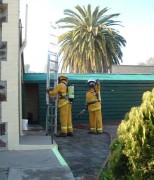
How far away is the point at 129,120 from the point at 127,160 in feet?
1.37

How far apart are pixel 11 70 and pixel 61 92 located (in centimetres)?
309

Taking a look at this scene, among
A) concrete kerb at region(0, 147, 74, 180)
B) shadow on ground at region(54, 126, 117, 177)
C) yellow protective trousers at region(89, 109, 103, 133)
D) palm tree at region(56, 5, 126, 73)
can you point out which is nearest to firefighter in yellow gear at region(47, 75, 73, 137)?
shadow on ground at region(54, 126, 117, 177)

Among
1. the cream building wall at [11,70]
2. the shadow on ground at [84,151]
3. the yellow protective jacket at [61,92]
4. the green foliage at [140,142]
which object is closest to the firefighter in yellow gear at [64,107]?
the yellow protective jacket at [61,92]

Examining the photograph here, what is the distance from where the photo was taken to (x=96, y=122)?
11852 millimetres

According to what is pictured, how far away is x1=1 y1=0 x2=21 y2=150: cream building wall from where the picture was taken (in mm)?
7766

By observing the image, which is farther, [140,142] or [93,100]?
[93,100]

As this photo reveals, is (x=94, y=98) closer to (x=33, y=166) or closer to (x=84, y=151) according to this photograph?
(x=84, y=151)

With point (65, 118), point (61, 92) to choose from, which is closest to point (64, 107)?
point (65, 118)

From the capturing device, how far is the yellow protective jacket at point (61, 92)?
1041 centimetres

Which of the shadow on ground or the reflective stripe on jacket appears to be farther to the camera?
the reflective stripe on jacket

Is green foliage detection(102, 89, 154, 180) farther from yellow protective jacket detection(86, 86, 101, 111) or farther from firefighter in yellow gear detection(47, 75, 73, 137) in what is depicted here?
yellow protective jacket detection(86, 86, 101, 111)

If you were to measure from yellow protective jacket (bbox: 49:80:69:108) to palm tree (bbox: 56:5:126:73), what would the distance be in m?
17.4

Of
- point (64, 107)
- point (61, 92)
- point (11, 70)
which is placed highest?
point (11, 70)

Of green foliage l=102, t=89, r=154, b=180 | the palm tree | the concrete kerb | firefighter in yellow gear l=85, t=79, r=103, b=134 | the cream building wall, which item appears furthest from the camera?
the palm tree
